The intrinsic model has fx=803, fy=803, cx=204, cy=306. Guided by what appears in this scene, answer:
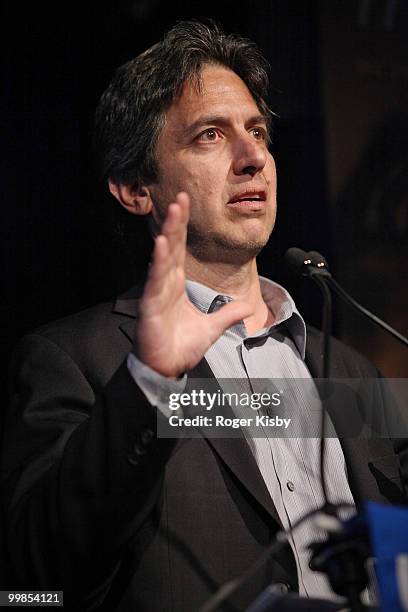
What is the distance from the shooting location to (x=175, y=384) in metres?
1.36

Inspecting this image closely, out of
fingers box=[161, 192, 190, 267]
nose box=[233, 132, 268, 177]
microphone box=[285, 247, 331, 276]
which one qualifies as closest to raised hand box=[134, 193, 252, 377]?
fingers box=[161, 192, 190, 267]

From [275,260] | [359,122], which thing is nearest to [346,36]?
[359,122]

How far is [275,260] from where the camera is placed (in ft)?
8.39

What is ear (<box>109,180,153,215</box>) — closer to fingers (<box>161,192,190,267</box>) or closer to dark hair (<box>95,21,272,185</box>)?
dark hair (<box>95,21,272,185</box>)

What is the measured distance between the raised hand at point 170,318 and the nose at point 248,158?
740mm

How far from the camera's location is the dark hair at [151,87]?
87.8 inches

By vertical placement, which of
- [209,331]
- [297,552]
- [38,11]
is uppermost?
[38,11]

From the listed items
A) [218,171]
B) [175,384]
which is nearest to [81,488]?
[175,384]

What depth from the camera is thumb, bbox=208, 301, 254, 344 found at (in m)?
1.41

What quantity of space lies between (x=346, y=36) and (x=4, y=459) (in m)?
1.75

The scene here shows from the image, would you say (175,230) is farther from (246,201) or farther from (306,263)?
(246,201)

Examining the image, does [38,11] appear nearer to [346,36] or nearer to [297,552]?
[346,36]

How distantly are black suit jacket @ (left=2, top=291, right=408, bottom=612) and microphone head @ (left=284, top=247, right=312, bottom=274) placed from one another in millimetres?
304

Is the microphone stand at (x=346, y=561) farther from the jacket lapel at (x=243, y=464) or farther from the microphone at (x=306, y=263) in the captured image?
the microphone at (x=306, y=263)
